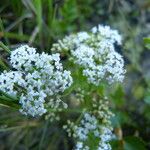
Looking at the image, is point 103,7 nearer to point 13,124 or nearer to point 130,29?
point 130,29

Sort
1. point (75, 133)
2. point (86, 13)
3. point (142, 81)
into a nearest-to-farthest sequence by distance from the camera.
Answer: point (75, 133) → point (142, 81) → point (86, 13)

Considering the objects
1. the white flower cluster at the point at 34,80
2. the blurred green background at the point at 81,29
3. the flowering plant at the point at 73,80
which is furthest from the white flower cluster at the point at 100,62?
the blurred green background at the point at 81,29

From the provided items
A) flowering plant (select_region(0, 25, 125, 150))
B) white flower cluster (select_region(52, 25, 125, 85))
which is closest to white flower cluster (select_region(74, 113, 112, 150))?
flowering plant (select_region(0, 25, 125, 150))

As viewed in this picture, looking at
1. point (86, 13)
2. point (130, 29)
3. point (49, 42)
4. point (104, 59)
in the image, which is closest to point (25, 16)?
point (49, 42)

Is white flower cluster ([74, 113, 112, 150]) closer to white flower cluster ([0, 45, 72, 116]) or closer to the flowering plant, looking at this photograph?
the flowering plant

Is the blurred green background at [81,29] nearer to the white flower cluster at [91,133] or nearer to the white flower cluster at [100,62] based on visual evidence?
the white flower cluster at [91,133]

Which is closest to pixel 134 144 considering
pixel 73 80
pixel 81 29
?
pixel 73 80
